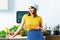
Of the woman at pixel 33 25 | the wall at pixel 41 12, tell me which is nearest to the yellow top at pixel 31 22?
the woman at pixel 33 25

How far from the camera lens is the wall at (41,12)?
6.95 ft

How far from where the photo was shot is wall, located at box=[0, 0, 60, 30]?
2.12 meters

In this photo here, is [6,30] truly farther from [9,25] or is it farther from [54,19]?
[54,19]

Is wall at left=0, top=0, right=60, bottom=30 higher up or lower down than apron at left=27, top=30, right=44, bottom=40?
higher up

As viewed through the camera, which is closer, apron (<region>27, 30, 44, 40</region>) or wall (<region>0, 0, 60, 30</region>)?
apron (<region>27, 30, 44, 40</region>)

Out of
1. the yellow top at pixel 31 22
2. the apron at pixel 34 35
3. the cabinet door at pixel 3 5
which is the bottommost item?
the apron at pixel 34 35

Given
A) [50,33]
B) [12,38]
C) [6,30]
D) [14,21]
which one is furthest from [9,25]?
[50,33]

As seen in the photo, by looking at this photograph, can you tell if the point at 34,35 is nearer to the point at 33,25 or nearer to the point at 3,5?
the point at 33,25

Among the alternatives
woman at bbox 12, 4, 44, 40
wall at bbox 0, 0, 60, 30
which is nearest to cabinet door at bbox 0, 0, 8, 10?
wall at bbox 0, 0, 60, 30

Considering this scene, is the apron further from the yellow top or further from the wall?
the wall

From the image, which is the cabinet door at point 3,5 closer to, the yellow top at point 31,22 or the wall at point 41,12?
the wall at point 41,12

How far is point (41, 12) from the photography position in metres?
2.13

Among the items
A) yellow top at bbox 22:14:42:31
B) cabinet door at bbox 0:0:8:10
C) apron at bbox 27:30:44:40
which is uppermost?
cabinet door at bbox 0:0:8:10

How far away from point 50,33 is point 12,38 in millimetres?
448
